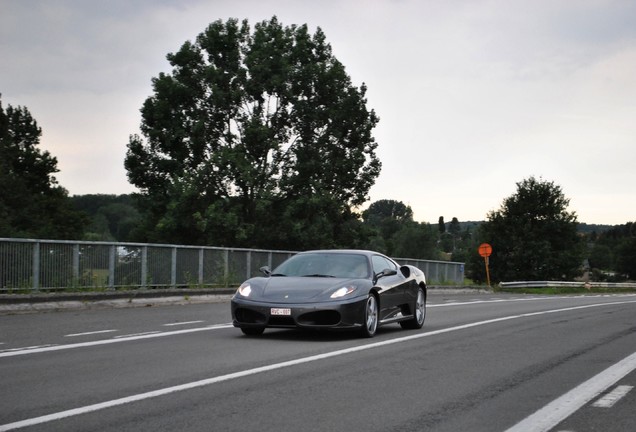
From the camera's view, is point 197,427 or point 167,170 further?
point 167,170

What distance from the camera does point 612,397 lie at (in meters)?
6.96

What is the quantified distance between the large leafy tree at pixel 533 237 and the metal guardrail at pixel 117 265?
206 feet

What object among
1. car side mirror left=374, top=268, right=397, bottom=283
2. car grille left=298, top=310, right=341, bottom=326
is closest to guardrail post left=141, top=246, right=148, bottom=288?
car side mirror left=374, top=268, right=397, bottom=283

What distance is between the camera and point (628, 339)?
42.2 ft

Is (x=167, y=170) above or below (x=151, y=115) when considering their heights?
below

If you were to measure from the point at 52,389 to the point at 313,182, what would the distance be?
1625 inches

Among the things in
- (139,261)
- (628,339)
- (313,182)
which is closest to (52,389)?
Answer: (628,339)

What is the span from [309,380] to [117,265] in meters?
14.3

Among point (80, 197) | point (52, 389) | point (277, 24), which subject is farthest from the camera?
point (80, 197)

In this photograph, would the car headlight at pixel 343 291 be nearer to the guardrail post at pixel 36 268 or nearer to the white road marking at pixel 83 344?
the white road marking at pixel 83 344

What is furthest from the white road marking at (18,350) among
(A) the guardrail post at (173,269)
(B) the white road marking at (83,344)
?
(A) the guardrail post at (173,269)

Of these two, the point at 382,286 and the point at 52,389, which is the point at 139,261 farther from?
the point at 52,389

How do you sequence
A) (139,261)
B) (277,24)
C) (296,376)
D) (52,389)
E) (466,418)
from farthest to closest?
(277,24), (139,261), (296,376), (52,389), (466,418)

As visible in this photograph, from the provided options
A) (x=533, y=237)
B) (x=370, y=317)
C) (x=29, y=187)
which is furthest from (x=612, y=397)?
(x=533, y=237)
